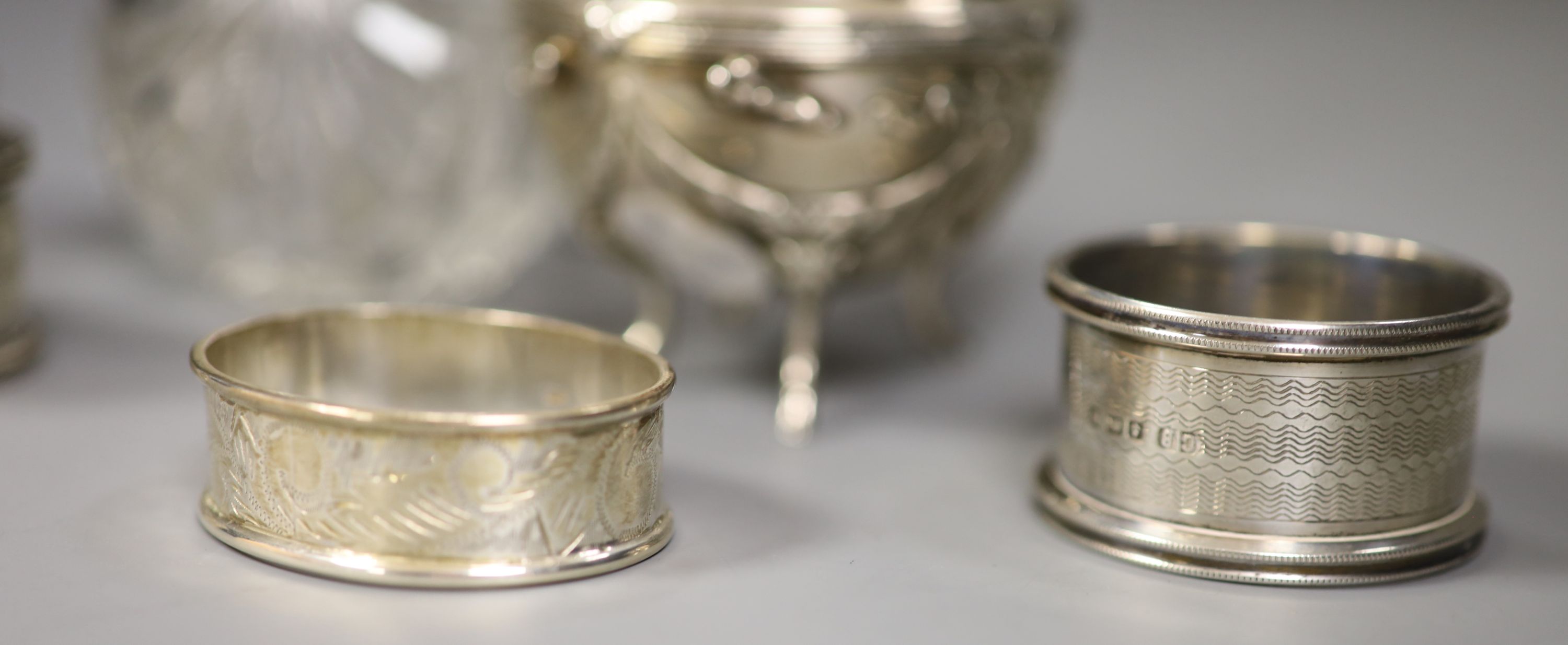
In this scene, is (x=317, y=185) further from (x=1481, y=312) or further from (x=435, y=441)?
(x=1481, y=312)

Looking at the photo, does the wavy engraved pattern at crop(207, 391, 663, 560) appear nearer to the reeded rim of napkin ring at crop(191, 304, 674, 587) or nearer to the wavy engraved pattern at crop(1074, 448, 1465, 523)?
the reeded rim of napkin ring at crop(191, 304, 674, 587)

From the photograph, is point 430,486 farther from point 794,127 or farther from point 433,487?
point 794,127

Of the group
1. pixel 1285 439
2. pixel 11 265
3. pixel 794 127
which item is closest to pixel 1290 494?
pixel 1285 439

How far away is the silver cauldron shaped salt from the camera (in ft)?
6.15

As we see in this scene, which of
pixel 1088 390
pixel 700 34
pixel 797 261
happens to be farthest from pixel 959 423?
pixel 700 34

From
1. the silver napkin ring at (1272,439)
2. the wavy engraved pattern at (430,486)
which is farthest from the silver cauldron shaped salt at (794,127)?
the wavy engraved pattern at (430,486)

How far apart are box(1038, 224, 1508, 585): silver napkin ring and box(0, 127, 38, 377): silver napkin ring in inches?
48.8

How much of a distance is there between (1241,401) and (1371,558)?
0.20m

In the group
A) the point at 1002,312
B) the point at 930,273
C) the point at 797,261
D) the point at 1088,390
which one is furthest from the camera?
the point at 1002,312

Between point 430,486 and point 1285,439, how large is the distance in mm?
786

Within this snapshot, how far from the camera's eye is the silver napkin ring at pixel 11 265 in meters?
1.93

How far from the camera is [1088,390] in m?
1.64

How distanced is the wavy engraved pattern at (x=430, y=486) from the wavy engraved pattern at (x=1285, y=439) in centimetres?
49

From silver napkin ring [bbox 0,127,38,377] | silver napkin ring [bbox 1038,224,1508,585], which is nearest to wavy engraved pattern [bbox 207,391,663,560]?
silver napkin ring [bbox 1038,224,1508,585]
